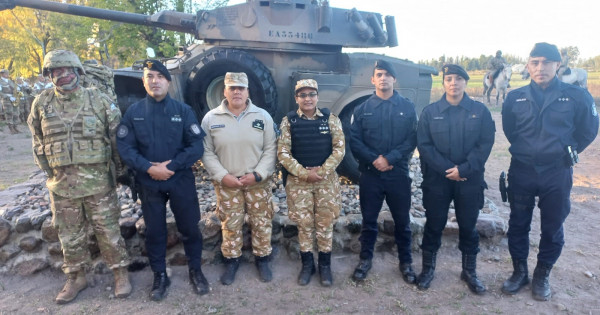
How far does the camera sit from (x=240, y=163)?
3367 mm

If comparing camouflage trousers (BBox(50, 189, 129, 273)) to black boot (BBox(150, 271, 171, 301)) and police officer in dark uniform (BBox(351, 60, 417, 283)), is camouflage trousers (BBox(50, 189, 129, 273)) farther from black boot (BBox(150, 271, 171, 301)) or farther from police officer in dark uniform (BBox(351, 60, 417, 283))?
police officer in dark uniform (BBox(351, 60, 417, 283))

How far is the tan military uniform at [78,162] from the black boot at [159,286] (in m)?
0.39

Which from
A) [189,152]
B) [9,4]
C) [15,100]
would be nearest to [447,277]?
[189,152]

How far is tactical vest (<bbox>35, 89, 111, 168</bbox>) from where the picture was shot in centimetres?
312

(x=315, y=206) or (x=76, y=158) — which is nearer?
(x=76, y=158)

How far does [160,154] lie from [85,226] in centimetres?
89

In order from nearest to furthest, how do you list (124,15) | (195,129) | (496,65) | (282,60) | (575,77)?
(195,129) < (282,60) < (124,15) < (575,77) < (496,65)

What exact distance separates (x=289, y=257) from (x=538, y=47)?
110 inches

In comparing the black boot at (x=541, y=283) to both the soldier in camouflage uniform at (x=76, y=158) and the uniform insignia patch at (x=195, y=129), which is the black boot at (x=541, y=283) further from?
the soldier in camouflage uniform at (x=76, y=158)

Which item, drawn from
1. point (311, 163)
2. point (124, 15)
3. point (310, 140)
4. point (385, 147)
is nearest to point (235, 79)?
point (310, 140)

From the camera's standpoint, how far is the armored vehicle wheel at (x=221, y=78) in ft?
16.5

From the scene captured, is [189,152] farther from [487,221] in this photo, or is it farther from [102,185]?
[487,221]

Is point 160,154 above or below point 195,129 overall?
below

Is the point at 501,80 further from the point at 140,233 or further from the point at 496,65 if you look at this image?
the point at 140,233
